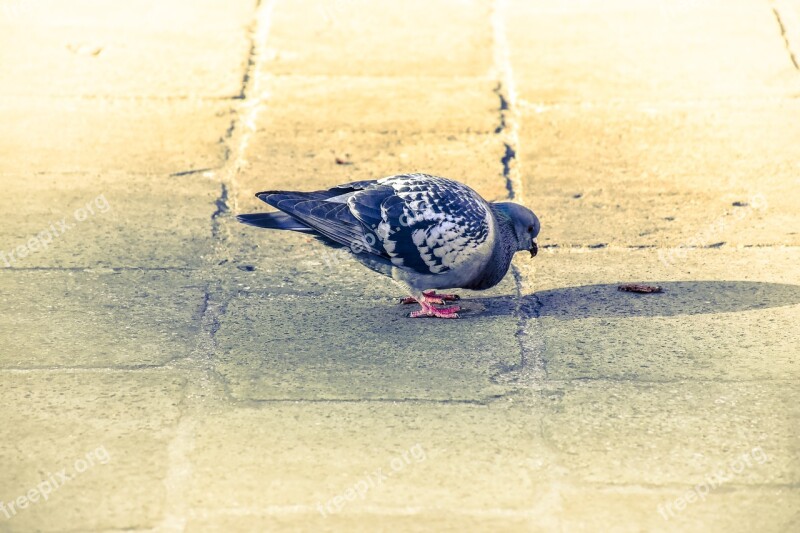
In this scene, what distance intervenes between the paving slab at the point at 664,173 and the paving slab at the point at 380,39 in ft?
3.84

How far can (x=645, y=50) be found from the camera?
8.54 m

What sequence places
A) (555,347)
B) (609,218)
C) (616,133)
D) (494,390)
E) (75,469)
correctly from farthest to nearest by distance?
(616,133), (609,218), (555,347), (494,390), (75,469)

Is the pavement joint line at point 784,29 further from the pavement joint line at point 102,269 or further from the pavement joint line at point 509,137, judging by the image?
the pavement joint line at point 102,269

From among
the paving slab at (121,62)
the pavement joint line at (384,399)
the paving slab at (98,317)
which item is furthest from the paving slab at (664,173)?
the paving slab at (121,62)

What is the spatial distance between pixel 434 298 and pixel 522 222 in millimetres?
607

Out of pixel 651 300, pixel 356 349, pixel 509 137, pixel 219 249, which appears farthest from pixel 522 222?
pixel 509 137

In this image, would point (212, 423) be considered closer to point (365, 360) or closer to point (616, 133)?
point (365, 360)

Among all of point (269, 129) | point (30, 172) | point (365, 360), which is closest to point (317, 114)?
point (269, 129)

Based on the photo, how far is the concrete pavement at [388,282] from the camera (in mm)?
4164

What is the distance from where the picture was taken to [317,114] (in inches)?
301

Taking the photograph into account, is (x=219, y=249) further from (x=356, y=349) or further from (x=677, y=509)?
(x=677, y=509)

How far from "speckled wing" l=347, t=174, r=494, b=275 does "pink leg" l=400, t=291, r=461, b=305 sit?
266mm

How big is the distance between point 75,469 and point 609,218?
3.55 metres

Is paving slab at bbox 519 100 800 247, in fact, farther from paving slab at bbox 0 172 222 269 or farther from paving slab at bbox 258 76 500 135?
paving slab at bbox 0 172 222 269
